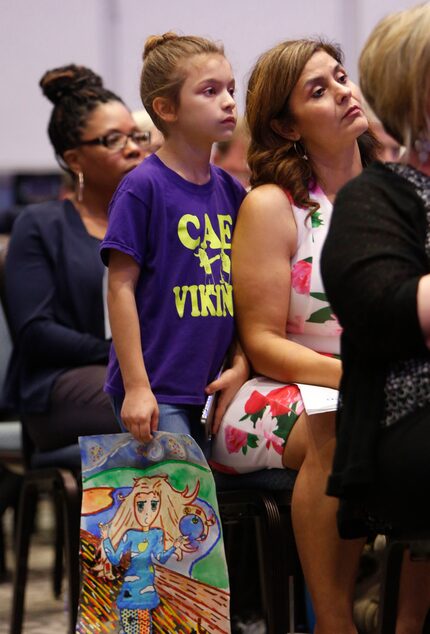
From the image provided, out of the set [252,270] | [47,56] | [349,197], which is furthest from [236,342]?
[47,56]

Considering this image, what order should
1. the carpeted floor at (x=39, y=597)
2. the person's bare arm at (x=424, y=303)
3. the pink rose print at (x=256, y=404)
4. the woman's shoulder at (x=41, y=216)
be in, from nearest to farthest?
the person's bare arm at (x=424, y=303) → the pink rose print at (x=256, y=404) → the woman's shoulder at (x=41, y=216) → the carpeted floor at (x=39, y=597)

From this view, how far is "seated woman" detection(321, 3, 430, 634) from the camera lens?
142cm

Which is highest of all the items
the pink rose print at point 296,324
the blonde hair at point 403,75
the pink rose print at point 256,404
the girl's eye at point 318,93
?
the blonde hair at point 403,75

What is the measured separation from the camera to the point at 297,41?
88.4 inches

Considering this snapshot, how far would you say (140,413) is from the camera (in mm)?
2014

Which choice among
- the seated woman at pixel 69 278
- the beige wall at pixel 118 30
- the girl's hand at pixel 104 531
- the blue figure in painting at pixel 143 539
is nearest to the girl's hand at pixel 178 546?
the blue figure in painting at pixel 143 539

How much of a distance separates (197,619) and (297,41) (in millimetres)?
1109

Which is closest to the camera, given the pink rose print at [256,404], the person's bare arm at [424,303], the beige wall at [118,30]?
the person's bare arm at [424,303]

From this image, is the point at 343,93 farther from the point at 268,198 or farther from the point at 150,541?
the point at 150,541

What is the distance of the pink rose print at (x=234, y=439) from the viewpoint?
82.8 inches

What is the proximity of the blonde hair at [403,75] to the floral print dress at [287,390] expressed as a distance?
61 centimetres

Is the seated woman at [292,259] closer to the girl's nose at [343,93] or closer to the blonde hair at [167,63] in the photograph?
the girl's nose at [343,93]

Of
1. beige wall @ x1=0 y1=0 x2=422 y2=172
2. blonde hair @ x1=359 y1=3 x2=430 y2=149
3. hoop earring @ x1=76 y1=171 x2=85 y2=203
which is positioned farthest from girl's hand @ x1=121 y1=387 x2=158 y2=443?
beige wall @ x1=0 y1=0 x2=422 y2=172

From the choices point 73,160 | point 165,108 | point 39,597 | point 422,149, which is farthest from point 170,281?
point 39,597
